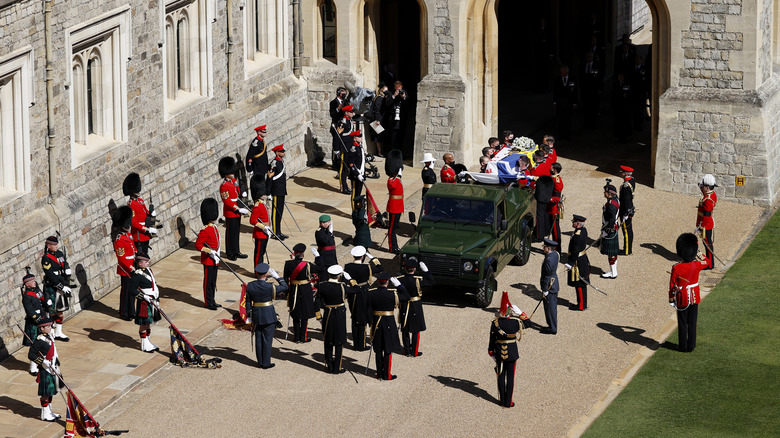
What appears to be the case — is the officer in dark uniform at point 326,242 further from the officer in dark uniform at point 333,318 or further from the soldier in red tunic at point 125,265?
the soldier in red tunic at point 125,265

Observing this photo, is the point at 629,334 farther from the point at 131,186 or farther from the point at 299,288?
the point at 131,186

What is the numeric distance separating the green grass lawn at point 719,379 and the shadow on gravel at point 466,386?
164cm

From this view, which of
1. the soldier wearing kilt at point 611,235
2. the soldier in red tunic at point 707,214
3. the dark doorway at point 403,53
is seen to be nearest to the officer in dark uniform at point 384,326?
the soldier wearing kilt at point 611,235

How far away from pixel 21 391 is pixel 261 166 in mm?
8615

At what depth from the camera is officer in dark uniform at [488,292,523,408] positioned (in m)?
18.6

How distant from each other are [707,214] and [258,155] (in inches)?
334

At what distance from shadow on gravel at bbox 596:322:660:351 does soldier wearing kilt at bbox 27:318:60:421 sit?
8589 millimetres

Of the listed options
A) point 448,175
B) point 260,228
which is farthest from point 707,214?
point 260,228

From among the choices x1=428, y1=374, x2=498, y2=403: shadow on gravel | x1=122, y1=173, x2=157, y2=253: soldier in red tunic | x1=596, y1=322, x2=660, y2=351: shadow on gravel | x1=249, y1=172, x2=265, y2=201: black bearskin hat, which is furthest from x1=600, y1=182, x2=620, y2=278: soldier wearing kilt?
x1=122, y1=173, x2=157, y2=253: soldier in red tunic

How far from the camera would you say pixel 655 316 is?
2252 cm

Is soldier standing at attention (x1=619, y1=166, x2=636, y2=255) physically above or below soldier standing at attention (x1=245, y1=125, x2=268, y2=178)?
below

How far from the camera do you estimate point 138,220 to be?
906 inches

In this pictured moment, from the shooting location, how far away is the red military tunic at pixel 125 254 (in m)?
22.0

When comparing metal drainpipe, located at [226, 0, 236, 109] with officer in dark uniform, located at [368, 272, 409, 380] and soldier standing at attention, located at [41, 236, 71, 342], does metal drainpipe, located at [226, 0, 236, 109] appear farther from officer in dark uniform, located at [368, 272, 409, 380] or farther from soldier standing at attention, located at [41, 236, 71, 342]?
officer in dark uniform, located at [368, 272, 409, 380]
